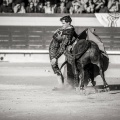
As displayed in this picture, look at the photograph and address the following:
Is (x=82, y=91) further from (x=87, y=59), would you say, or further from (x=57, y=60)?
(x=57, y=60)

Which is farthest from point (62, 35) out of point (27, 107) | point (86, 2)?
point (86, 2)

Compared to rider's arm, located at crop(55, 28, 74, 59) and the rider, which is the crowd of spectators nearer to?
the rider

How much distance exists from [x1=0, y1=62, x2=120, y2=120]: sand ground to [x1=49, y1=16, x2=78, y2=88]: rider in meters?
0.64

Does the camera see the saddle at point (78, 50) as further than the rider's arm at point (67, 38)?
No

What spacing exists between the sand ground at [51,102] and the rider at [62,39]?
64cm

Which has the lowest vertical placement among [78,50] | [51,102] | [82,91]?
[82,91]

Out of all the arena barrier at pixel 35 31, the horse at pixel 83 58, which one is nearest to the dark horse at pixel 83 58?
the horse at pixel 83 58

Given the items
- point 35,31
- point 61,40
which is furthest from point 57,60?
point 35,31

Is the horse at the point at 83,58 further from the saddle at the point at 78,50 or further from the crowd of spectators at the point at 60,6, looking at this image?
the crowd of spectators at the point at 60,6

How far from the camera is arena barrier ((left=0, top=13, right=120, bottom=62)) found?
53.1ft

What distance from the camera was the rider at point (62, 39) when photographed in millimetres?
8156

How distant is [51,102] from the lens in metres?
7.05

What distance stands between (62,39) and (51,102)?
165cm

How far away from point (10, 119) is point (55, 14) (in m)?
10.6
